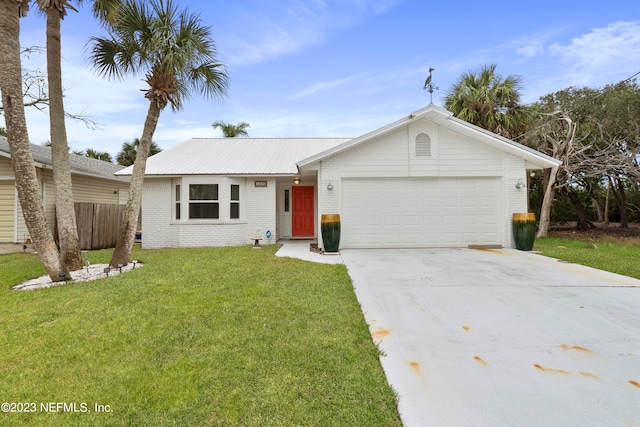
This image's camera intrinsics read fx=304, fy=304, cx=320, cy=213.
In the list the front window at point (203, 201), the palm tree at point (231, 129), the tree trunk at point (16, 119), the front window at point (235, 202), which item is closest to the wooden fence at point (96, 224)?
the front window at point (203, 201)

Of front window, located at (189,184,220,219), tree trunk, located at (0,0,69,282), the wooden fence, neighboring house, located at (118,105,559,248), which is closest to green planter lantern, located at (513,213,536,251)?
neighboring house, located at (118,105,559,248)

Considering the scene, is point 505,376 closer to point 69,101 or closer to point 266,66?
point 69,101

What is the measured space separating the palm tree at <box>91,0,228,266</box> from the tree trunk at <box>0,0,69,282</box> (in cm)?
179

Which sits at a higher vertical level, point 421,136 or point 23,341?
point 421,136

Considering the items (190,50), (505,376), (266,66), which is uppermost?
(266,66)

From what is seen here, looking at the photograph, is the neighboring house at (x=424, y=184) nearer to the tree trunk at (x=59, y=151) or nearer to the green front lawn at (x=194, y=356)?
the tree trunk at (x=59, y=151)

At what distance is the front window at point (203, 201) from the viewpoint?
11.2 meters

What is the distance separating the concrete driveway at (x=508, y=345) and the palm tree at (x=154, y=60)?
581 centimetres

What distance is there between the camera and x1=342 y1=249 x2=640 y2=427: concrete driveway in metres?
2.24

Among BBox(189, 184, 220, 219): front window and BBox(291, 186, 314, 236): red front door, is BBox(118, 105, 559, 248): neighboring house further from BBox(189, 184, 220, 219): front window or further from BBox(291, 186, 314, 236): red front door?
BBox(291, 186, 314, 236): red front door

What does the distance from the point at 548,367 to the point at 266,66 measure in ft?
53.5

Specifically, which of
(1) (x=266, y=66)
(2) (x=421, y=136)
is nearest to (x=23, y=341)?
(2) (x=421, y=136)

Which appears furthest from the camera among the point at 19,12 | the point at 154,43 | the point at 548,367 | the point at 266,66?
the point at 266,66

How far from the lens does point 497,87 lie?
13.5 meters
